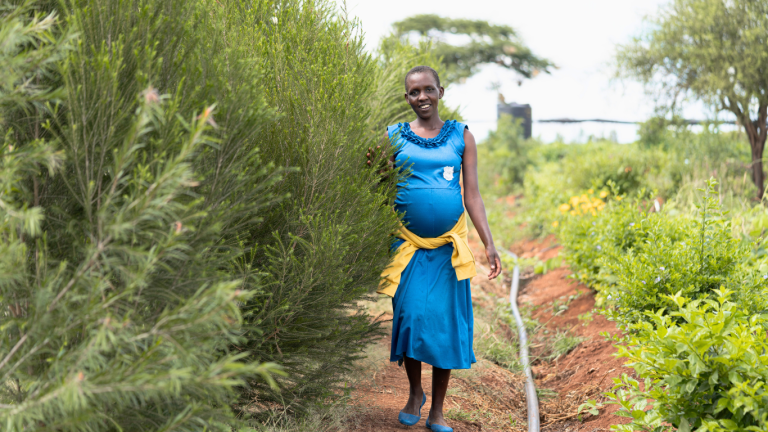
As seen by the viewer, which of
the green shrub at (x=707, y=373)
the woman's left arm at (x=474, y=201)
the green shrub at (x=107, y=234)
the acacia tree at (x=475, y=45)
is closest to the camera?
the green shrub at (x=107, y=234)

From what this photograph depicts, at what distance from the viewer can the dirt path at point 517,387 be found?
3.48 meters

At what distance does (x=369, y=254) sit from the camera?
2.82 metres

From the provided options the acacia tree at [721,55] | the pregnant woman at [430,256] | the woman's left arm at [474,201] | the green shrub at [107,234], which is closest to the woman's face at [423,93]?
the pregnant woman at [430,256]

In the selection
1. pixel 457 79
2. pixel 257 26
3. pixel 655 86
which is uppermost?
pixel 457 79

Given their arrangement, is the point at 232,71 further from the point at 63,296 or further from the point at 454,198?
the point at 454,198

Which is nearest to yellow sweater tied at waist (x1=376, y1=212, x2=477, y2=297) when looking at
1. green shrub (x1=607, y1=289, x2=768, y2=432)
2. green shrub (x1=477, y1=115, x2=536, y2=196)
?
green shrub (x1=607, y1=289, x2=768, y2=432)

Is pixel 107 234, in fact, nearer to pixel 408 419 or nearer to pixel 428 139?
pixel 428 139

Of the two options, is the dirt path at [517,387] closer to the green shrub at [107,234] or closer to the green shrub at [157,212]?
the green shrub at [157,212]

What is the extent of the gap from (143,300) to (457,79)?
1040 inches

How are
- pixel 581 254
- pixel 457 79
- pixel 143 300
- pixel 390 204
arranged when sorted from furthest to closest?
pixel 457 79 → pixel 581 254 → pixel 390 204 → pixel 143 300

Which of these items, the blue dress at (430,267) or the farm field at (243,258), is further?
the blue dress at (430,267)

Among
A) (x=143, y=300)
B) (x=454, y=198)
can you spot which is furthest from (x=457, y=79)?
(x=143, y=300)

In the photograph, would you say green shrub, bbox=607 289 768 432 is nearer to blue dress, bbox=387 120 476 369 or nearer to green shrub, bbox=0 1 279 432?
blue dress, bbox=387 120 476 369

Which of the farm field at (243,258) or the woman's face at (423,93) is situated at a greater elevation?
the woman's face at (423,93)
